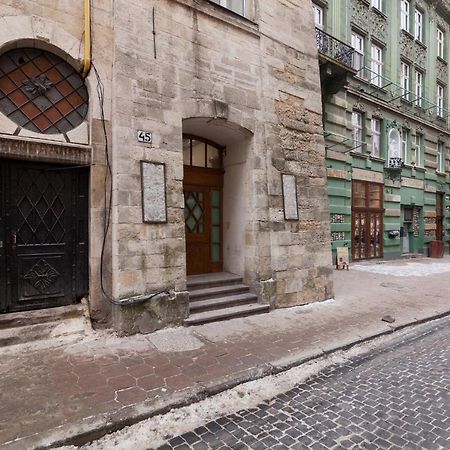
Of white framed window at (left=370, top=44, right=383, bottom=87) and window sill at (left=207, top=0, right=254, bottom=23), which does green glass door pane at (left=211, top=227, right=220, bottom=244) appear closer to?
window sill at (left=207, top=0, right=254, bottom=23)

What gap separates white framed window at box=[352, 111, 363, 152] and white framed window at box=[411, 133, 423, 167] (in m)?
4.87

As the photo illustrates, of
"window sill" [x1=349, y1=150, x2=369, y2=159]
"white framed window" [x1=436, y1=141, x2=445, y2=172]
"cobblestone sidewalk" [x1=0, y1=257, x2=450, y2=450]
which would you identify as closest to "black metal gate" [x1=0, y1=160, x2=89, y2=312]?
"cobblestone sidewalk" [x1=0, y1=257, x2=450, y2=450]

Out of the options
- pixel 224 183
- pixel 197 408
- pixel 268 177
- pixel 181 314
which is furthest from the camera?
pixel 224 183

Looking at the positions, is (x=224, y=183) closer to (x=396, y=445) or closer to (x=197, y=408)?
(x=197, y=408)

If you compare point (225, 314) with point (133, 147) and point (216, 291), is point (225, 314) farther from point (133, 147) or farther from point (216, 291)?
point (133, 147)

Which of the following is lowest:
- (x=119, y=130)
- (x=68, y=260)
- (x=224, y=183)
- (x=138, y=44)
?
(x=68, y=260)

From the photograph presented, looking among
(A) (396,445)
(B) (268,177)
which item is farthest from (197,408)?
(B) (268,177)

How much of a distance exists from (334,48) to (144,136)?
1095cm

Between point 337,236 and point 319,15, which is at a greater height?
point 319,15

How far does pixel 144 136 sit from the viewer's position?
552cm

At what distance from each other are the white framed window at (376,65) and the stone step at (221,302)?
1304 centimetres

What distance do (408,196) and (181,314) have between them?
15.9 metres

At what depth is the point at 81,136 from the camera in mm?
5305

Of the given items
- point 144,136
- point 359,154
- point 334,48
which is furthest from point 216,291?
point 334,48
